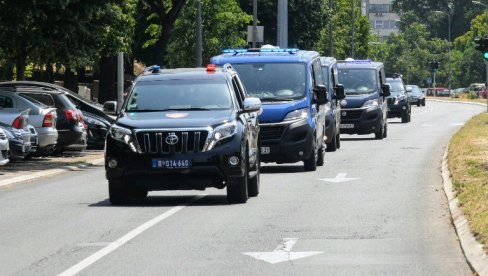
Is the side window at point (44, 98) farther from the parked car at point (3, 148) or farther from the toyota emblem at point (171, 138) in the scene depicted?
the toyota emblem at point (171, 138)

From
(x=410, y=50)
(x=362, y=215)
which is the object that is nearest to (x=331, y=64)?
(x=362, y=215)

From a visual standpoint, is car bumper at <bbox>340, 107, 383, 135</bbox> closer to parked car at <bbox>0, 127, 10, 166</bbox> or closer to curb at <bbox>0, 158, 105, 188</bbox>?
curb at <bbox>0, 158, 105, 188</bbox>

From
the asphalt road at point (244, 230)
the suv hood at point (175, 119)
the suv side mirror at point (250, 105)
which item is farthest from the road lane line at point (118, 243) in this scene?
the suv side mirror at point (250, 105)

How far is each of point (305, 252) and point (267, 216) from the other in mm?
3833

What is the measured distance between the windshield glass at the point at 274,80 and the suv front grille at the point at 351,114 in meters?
14.7

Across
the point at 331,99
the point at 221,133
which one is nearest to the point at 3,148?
the point at 221,133

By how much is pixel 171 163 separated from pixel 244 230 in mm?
3281

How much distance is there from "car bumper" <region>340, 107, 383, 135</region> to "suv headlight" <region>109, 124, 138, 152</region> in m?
23.3

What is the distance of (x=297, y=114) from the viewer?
2659 cm

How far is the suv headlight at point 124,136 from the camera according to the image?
61.7ft

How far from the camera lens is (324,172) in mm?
26547

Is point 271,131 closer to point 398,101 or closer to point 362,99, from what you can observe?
point 362,99

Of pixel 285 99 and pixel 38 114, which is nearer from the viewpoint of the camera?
pixel 285 99

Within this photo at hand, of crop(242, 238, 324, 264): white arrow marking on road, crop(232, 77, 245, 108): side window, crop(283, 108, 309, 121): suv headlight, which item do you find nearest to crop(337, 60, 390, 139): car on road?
crop(283, 108, 309, 121): suv headlight
